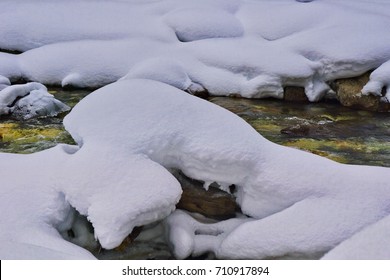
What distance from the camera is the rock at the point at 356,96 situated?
5.98 m

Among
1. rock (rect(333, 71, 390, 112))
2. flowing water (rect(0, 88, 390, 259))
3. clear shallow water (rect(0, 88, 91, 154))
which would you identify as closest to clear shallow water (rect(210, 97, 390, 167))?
flowing water (rect(0, 88, 390, 259))

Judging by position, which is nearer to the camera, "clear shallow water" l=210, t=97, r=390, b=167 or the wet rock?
"clear shallow water" l=210, t=97, r=390, b=167

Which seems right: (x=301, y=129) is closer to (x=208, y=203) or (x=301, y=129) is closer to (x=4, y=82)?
(x=208, y=203)

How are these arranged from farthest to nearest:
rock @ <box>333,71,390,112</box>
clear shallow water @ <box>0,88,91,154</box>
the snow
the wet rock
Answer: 1. rock @ <box>333,71,390,112</box>
2. the wet rock
3. clear shallow water @ <box>0,88,91,154</box>
4. the snow

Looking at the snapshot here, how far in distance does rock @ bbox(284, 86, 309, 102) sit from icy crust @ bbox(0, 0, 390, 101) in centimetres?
8

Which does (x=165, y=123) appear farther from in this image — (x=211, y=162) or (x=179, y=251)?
(x=179, y=251)

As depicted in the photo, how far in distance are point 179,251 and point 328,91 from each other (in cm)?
460

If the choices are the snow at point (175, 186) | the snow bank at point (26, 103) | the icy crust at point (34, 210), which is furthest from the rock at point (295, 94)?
the icy crust at point (34, 210)

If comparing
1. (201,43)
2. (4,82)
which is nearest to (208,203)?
(4,82)

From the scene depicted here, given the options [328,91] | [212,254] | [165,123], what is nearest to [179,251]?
[212,254]

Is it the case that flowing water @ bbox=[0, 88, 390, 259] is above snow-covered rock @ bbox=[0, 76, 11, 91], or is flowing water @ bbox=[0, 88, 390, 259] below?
above

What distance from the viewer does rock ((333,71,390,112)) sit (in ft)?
19.6

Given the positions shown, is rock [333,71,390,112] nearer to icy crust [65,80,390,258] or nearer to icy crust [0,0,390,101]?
icy crust [0,0,390,101]

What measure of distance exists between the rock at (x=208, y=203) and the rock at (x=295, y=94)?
12.6ft
